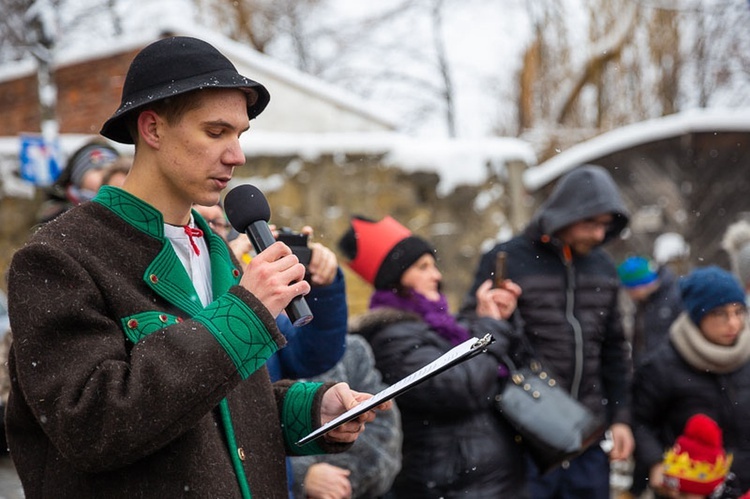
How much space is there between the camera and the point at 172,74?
1716 mm

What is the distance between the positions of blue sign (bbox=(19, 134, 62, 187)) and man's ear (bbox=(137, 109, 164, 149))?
5343mm

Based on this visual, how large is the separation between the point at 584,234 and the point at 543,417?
3.40 feet

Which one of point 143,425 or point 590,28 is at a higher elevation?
point 590,28

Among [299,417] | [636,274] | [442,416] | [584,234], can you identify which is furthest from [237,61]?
[299,417]

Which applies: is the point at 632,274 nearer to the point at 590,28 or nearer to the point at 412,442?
the point at 412,442

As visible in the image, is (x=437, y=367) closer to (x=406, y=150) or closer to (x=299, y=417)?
(x=299, y=417)

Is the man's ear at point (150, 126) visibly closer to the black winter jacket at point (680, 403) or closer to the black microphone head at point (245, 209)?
the black microphone head at point (245, 209)

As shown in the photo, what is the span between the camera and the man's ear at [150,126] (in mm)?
1737

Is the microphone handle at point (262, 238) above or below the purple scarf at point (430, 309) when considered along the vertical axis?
above

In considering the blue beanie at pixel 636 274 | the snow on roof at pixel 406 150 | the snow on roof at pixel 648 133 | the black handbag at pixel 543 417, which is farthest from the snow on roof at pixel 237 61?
the black handbag at pixel 543 417

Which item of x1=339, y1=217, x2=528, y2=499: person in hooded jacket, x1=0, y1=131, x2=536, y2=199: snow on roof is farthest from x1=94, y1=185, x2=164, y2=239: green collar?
x1=0, y1=131, x2=536, y2=199: snow on roof

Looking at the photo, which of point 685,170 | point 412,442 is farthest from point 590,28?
point 412,442

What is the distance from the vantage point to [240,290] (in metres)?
1.61

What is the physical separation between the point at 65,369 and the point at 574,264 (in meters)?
3.10
